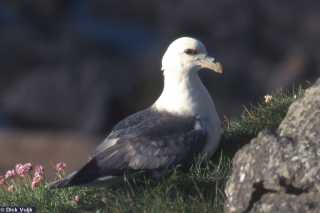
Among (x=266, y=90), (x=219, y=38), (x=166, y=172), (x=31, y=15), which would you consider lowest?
(x=166, y=172)

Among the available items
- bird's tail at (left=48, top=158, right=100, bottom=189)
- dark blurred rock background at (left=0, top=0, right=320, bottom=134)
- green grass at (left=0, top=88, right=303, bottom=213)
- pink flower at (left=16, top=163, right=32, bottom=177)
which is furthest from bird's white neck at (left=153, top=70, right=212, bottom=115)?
dark blurred rock background at (left=0, top=0, right=320, bottom=134)

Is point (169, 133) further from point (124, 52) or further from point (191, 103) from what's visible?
point (124, 52)

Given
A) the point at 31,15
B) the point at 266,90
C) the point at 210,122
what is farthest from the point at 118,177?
the point at 31,15

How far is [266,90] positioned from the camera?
77.5ft

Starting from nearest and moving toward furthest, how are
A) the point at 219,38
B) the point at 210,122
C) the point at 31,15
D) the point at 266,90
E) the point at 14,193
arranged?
the point at 14,193 < the point at 210,122 < the point at 266,90 < the point at 219,38 < the point at 31,15

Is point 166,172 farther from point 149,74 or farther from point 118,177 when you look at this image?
point 149,74

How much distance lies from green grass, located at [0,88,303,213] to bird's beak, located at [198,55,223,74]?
0.50 m

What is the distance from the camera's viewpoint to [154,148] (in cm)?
867

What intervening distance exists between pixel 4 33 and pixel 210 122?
19003 mm

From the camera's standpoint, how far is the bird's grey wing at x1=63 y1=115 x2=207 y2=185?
849 centimetres

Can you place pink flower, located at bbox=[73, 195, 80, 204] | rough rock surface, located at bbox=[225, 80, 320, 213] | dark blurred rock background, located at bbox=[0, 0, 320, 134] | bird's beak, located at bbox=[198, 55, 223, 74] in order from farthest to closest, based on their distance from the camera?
dark blurred rock background, located at bbox=[0, 0, 320, 134], bird's beak, located at bbox=[198, 55, 223, 74], pink flower, located at bbox=[73, 195, 80, 204], rough rock surface, located at bbox=[225, 80, 320, 213]

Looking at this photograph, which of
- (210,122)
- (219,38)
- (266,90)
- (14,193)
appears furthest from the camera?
(219,38)

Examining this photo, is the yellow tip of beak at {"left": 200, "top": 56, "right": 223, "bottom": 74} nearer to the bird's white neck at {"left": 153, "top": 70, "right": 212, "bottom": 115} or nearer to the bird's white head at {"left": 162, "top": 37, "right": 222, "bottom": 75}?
the bird's white head at {"left": 162, "top": 37, "right": 222, "bottom": 75}

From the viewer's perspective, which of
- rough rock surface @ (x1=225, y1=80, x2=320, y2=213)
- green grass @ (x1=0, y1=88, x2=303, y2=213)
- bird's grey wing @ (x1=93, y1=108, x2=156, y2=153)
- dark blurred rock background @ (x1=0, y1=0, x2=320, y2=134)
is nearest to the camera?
rough rock surface @ (x1=225, y1=80, x2=320, y2=213)
